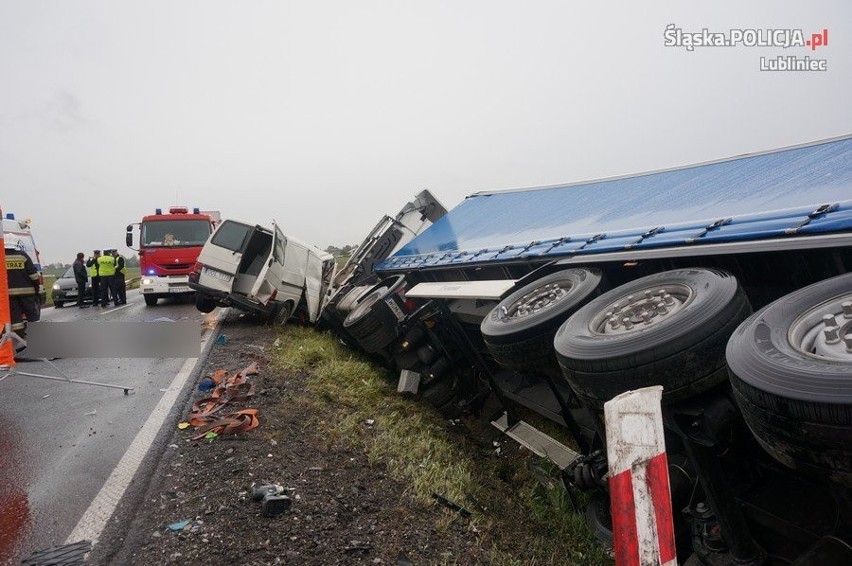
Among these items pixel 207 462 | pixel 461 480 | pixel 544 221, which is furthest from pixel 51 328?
pixel 544 221

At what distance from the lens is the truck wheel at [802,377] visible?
148 cm

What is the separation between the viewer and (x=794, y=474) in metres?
2.34

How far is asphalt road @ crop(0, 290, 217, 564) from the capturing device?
2.72m

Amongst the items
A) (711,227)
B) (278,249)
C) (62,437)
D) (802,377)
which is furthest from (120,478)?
(278,249)

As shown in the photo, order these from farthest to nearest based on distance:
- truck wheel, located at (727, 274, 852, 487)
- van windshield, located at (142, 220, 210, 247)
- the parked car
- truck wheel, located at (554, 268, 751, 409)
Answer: the parked car → van windshield, located at (142, 220, 210, 247) → truck wheel, located at (554, 268, 751, 409) → truck wheel, located at (727, 274, 852, 487)

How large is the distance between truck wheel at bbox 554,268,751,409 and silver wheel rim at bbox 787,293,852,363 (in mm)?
285

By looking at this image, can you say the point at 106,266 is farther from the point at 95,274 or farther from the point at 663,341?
the point at 663,341

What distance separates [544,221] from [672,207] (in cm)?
155

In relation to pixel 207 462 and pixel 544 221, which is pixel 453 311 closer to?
pixel 544 221

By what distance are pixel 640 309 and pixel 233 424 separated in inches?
113

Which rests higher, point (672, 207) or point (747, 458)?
point (672, 207)

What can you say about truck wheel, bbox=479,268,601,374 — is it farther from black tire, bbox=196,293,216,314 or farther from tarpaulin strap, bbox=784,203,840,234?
black tire, bbox=196,293,216,314

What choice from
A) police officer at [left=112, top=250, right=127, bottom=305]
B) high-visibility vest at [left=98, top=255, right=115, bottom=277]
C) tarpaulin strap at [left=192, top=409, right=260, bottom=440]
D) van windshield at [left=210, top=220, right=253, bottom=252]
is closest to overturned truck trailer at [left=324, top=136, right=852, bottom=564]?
tarpaulin strap at [left=192, top=409, right=260, bottom=440]

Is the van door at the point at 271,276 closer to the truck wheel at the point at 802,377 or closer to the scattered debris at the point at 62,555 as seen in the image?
the scattered debris at the point at 62,555
